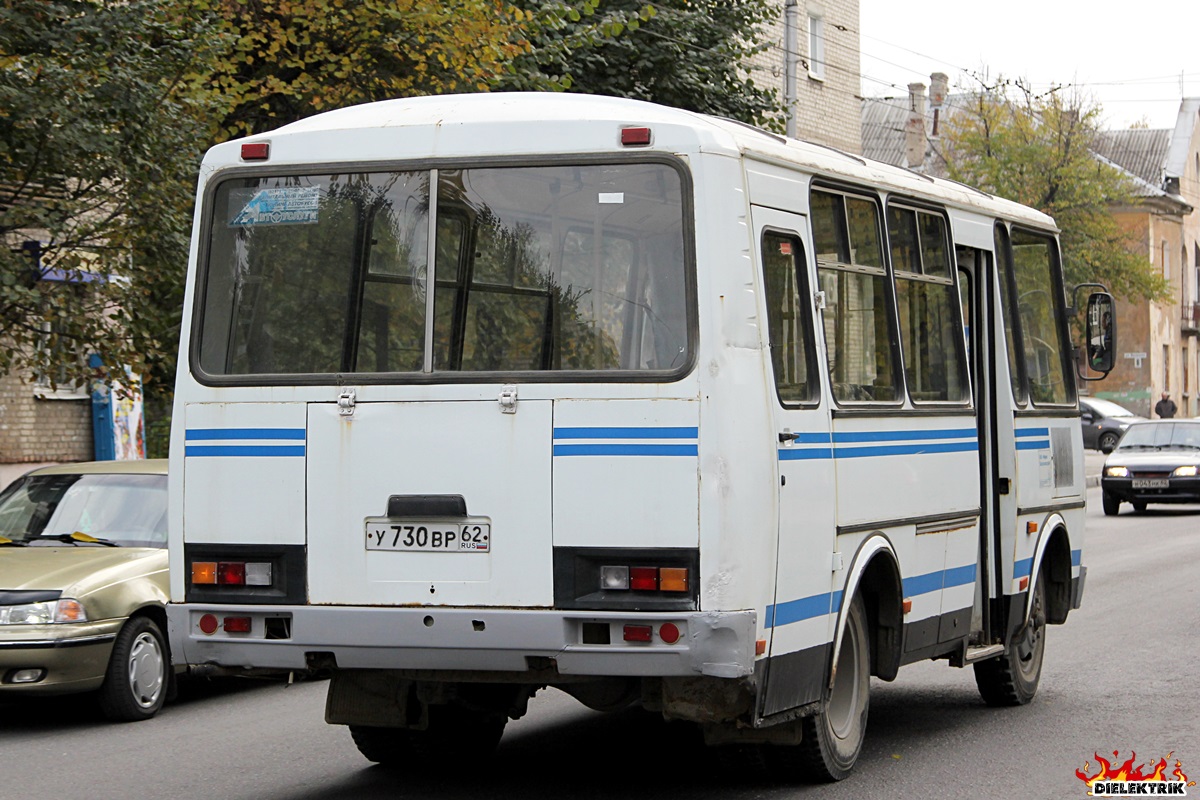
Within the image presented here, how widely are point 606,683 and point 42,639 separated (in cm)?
409

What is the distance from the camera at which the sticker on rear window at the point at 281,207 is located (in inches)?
291

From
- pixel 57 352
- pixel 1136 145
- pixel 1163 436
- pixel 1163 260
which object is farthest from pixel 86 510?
pixel 1136 145

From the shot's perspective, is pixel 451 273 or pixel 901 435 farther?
pixel 901 435

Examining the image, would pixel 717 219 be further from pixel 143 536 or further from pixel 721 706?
pixel 143 536

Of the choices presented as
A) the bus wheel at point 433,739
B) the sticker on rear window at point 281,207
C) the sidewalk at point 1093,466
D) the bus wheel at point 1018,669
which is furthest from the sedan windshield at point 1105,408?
the sticker on rear window at point 281,207

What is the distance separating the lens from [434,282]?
7.15 metres

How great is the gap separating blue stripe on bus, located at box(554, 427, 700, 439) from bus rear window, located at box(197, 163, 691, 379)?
238mm

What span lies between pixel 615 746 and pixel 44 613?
3.27 meters

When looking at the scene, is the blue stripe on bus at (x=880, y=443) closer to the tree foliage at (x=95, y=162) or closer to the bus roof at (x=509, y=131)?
the bus roof at (x=509, y=131)

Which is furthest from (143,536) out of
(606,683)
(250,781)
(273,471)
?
(606,683)

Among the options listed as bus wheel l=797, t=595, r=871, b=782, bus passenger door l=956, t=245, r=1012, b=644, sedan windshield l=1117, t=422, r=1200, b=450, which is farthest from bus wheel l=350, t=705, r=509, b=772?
sedan windshield l=1117, t=422, r=1200, b=450

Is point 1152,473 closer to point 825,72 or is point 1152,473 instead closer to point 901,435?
point 825,72

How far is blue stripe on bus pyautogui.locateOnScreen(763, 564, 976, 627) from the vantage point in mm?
6969

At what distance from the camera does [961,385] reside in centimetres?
934
